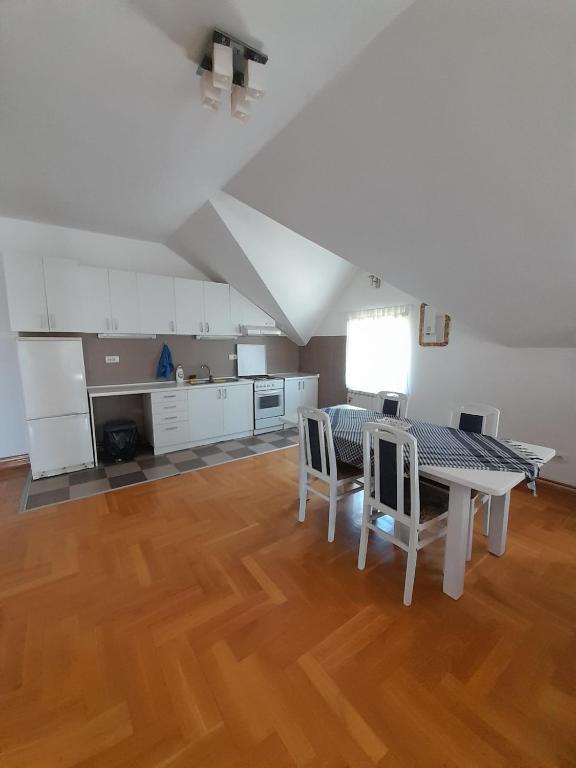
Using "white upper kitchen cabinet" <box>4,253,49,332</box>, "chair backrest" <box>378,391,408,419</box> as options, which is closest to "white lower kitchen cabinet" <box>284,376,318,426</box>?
"chair backrest" <box>378,391,408,419</box>

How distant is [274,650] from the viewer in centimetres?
153

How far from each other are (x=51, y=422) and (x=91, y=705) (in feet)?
9.40

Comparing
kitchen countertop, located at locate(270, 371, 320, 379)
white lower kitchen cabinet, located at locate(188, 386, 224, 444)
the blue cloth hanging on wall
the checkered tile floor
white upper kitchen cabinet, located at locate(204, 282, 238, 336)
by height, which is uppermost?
white upper kitchen cabinet, located at locate(204, 282, 238, 336)

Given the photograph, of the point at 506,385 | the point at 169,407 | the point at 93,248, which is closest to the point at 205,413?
the point at 169,407

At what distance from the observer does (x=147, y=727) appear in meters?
1.23

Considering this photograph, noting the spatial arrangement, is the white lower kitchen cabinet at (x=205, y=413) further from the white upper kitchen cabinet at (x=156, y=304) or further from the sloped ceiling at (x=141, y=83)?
the sloped ceiling at (x=141, y=83)

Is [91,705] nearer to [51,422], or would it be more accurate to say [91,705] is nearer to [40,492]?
→ [40,492]

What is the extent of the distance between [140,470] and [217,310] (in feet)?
7.99

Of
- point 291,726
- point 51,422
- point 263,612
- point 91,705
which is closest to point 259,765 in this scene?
point 291,726

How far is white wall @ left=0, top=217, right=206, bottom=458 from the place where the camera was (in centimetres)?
351

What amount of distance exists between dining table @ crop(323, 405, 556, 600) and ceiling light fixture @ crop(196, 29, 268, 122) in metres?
2.13

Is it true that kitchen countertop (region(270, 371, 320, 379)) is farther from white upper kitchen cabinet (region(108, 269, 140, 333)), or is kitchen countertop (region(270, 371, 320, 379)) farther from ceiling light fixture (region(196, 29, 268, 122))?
ceiling light fixture (region(196, 29, 268, 122))

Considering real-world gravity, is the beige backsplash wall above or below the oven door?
above

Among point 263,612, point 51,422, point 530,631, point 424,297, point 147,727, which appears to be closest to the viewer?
point 147,727
